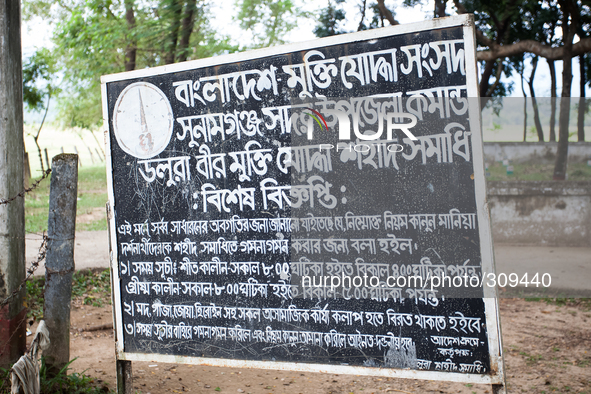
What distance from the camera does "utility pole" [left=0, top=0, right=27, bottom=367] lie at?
2873 mm

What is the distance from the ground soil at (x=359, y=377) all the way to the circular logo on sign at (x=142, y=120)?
165 cm

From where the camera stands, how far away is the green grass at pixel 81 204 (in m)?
9.34

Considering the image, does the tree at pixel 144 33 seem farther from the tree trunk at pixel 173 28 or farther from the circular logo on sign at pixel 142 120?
the circular logo on sign at pixel 142 120

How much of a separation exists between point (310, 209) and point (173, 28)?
3.89 m

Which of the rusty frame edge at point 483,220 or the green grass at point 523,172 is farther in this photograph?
the green grass at point 523,172

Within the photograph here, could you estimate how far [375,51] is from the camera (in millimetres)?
2230

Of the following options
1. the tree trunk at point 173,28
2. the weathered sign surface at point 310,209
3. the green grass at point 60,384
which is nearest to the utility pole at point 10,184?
the green grass at point 60,384

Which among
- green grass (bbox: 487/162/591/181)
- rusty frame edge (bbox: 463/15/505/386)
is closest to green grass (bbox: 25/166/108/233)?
rusty frame edge (bbox: 463/15/505/386)

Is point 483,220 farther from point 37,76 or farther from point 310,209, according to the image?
point 37,76

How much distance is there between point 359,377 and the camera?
3.38 meters

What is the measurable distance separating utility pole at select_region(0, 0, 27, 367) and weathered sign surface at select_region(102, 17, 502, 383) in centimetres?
67

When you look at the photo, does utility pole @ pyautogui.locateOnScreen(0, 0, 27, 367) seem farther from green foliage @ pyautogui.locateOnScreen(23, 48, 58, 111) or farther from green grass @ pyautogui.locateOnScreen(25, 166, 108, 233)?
green foliage @ pyautogui.locateOnScreen(23, 48, 58, 111)

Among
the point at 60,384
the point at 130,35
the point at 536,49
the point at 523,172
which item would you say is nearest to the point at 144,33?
the point at 130,35

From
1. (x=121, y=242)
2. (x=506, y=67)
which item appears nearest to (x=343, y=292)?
(x=121, y=242)
